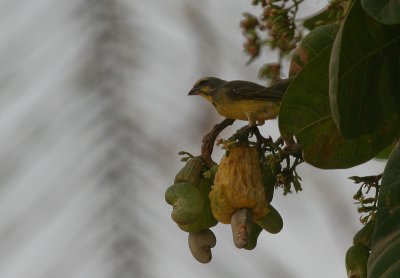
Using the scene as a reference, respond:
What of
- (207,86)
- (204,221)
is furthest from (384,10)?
(207,86)

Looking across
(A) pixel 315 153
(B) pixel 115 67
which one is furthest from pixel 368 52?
(B) pixel 115 67

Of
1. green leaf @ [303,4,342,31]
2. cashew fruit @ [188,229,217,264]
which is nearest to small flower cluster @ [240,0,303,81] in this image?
green leaf @ [303,4,342,31]

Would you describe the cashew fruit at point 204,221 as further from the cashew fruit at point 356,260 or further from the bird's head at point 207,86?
the bird's head at point 207,86

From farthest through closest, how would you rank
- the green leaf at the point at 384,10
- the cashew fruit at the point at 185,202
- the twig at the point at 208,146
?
the twig at the point at 208,146
the cashew fruit at the point at 185,202
the green leaf at the point at 384,10

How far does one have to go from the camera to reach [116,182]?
7.30ft

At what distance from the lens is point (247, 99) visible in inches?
75.5

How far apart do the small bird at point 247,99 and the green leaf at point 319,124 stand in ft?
0.51

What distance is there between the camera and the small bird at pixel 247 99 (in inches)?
72.2

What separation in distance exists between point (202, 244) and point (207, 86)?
0.53 metres

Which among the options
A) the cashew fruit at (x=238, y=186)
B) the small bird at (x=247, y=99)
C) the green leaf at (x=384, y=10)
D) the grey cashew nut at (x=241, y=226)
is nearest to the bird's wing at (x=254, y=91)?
the small bird at (x=247, y=99)

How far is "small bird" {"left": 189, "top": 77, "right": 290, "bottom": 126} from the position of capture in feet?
6.02

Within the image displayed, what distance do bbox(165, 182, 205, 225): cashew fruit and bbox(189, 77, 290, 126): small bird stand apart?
0.15 meters

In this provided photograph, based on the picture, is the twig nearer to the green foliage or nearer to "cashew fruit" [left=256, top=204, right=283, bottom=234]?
"cashew fruit" [left=256, top=204, right=283, bottom=234]

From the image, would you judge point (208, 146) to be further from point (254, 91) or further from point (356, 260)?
point (356, 260)
